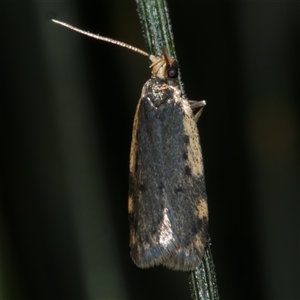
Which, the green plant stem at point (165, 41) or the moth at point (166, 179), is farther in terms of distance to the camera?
the moth at point (166, 179)

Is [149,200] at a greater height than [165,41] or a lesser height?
lesser

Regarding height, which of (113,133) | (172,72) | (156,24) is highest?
(156,24)

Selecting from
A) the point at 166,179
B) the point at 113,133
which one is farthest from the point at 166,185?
the point at 113,133

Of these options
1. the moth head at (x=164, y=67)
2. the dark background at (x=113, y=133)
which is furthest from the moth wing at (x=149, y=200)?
the dark background at (x=113, y=133)

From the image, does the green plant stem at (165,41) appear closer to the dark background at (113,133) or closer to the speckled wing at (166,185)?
the speckled wing at (166,185)

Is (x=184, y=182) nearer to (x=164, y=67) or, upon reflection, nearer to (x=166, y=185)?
(x=166, y=185)

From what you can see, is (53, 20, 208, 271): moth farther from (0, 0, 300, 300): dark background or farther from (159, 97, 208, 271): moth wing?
(0, 0, 300, 300): dark background

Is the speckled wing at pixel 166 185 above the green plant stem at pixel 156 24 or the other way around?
the other way around

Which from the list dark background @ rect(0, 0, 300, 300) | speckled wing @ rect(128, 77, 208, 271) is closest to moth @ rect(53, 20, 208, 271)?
speckled wing @ rect(128, 77, 208, 271)
